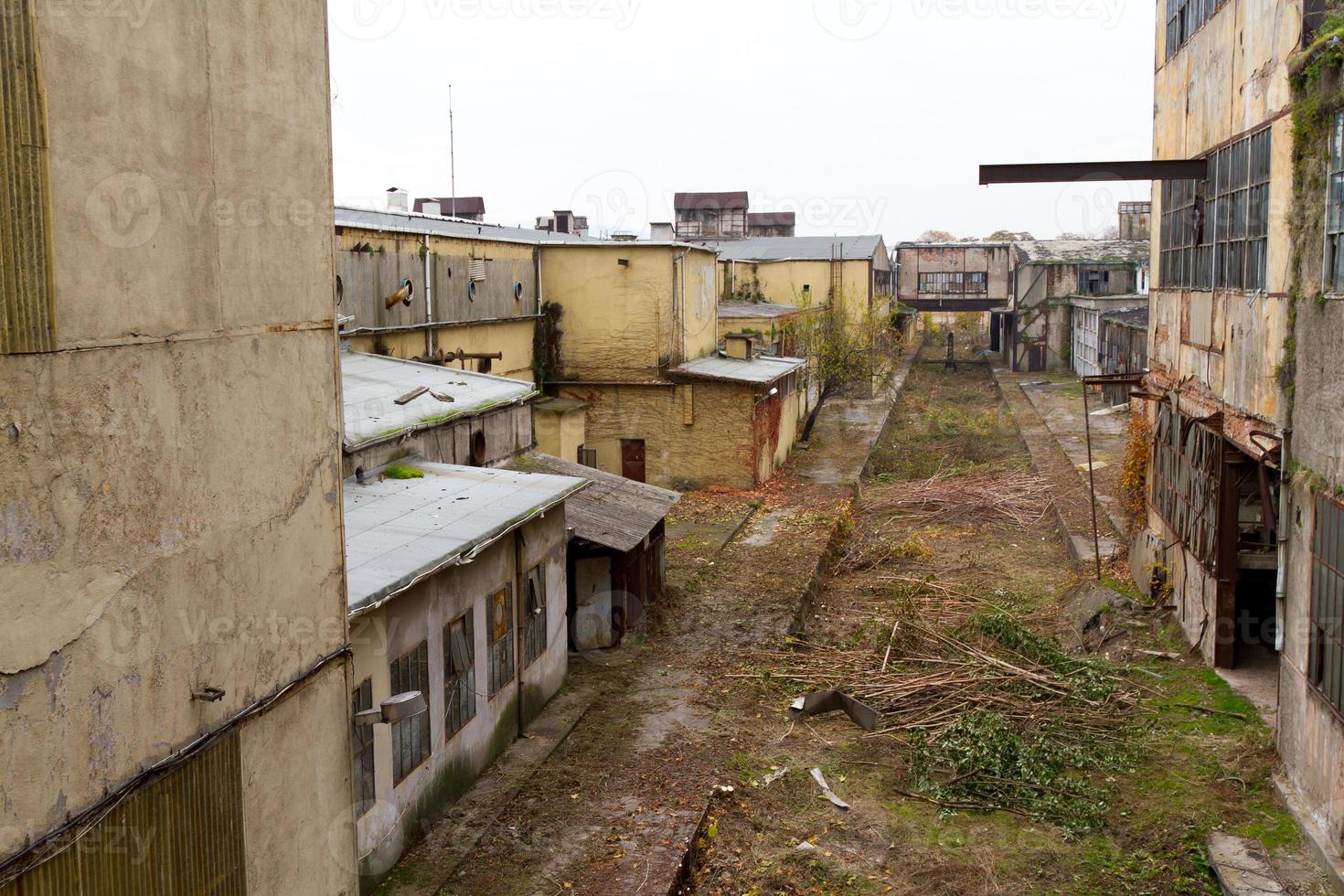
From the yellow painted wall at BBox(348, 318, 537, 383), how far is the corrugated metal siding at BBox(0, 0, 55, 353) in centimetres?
1237

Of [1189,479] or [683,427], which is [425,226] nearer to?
[683,427]

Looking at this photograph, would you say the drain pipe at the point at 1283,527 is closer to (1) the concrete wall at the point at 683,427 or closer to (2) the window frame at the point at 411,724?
(2) the window frame at the point at 411,724

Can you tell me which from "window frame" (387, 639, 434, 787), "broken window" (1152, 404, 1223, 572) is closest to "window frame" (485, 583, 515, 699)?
"window frame" (387, 639, 434, 787)

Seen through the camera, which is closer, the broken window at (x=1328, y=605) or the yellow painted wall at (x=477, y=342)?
the broken window at (x=1328, y=605)

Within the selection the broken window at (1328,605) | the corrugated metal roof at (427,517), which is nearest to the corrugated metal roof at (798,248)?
the corrugated metal roof at (427,517)

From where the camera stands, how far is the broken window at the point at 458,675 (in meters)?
9.83

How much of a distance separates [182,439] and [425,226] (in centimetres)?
1786

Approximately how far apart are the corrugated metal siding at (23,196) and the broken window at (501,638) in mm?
6788

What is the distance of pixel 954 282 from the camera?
174ft

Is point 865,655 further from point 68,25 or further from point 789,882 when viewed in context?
point 68,25

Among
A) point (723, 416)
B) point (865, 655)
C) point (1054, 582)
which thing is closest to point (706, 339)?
point (723, 416)

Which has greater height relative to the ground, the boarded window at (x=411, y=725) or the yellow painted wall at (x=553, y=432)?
the yellow painted wall at (x=553, y=432)

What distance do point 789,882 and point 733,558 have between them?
10.2m

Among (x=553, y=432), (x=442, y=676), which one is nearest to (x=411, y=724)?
(x=442, y=676)
